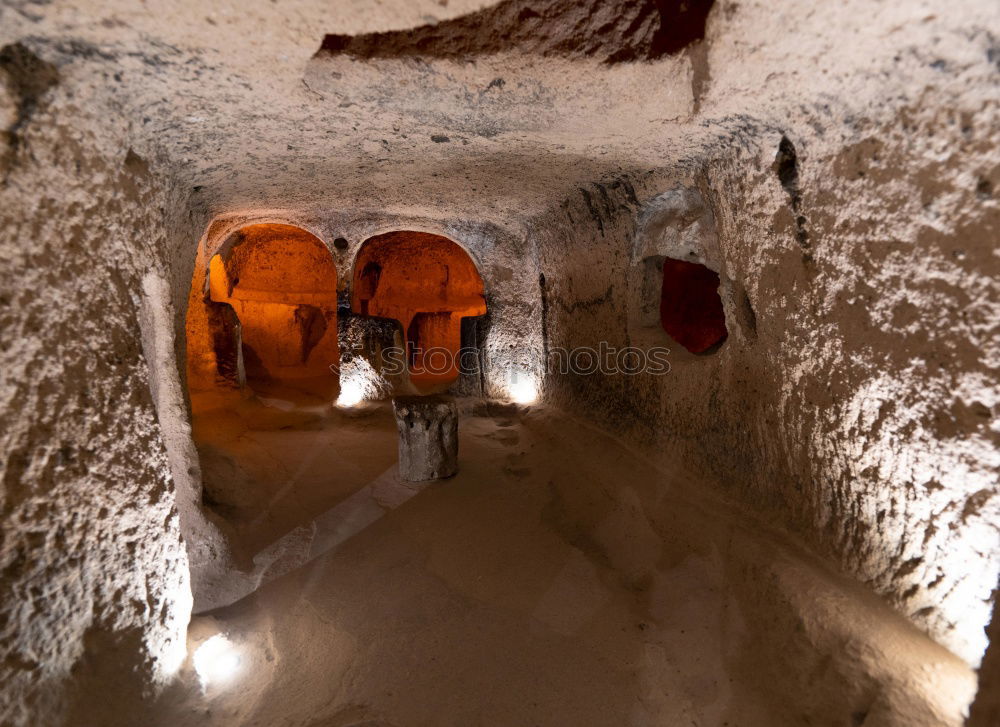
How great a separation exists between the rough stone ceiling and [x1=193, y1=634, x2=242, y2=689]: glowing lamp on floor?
7.24ft

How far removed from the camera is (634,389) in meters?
4.07

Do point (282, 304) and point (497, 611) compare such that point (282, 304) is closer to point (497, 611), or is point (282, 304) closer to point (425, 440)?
point (425, 440)

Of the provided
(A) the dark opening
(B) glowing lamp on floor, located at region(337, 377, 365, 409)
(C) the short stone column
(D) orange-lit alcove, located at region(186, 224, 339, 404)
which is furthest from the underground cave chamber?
(D) orange-lit alcove, located at region(186, 224, 339, 404)

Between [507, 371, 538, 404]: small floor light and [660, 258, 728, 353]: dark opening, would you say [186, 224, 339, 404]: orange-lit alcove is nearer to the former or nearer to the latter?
[507, 371, 538, 404]: small floor light

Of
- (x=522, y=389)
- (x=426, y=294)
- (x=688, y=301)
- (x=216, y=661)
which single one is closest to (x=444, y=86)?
(x=216, y=661)

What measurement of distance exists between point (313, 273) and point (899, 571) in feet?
34.0

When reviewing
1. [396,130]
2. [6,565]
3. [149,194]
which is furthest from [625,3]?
[6,565]

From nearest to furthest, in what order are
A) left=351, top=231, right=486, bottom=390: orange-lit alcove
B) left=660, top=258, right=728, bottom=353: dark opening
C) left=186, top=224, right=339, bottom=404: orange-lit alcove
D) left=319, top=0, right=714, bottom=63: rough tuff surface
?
1. left=319, top=0, right=714, bottom=63: rough tuff surface
2. left=660, top=258, right=728, bottom=353: dark opening
3. left=186, top=224, right=339, bottom=404: orange-lit alcove
4. left=351, top=231, right=486, bottom=390: orange-lit alcove

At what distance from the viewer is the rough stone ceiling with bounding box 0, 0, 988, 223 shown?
1.63 m

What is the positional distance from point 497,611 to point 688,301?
580 centimetres

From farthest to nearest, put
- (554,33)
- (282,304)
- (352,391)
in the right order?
→ (282,304) → (352,391) → (554,33)

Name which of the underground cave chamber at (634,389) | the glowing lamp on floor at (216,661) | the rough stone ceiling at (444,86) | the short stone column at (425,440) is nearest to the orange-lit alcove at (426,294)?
the short stone column at (425,440)

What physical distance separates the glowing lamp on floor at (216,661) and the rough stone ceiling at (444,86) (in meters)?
2.21

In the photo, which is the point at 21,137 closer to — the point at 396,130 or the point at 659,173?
the point at 396,130
